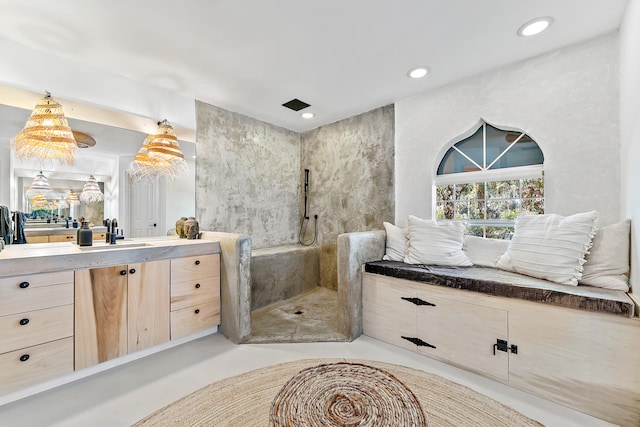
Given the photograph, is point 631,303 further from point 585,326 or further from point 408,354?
point 408,354

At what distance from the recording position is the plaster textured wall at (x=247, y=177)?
312 cm

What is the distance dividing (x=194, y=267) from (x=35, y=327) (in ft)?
3.19

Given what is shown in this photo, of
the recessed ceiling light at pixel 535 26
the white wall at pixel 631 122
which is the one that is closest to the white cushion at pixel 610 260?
the white wall at pixel 631 122

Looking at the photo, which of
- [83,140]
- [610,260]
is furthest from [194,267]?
[610,260]

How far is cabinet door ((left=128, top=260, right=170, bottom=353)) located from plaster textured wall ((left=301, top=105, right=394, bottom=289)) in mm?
2124

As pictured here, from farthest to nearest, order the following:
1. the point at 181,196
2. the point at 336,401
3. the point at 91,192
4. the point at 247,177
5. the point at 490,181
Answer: the point at 247,177 < the point at 181,196 < the point at 490,181 < the point at 91,192 < the point at 336,401

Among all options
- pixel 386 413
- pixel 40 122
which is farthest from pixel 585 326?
pixel 40 122

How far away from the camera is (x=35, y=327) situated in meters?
1.61

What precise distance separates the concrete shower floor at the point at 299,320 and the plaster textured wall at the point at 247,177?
94cm

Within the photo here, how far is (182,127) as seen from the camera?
2941mm

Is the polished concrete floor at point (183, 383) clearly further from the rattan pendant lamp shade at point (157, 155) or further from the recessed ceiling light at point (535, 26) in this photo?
the recessed ceiling light at point (535, 26)

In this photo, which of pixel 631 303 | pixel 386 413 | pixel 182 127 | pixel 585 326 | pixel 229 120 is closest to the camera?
pixel 386 413

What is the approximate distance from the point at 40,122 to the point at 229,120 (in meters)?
1.68

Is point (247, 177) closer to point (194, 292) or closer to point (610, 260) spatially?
point (194, 292)
